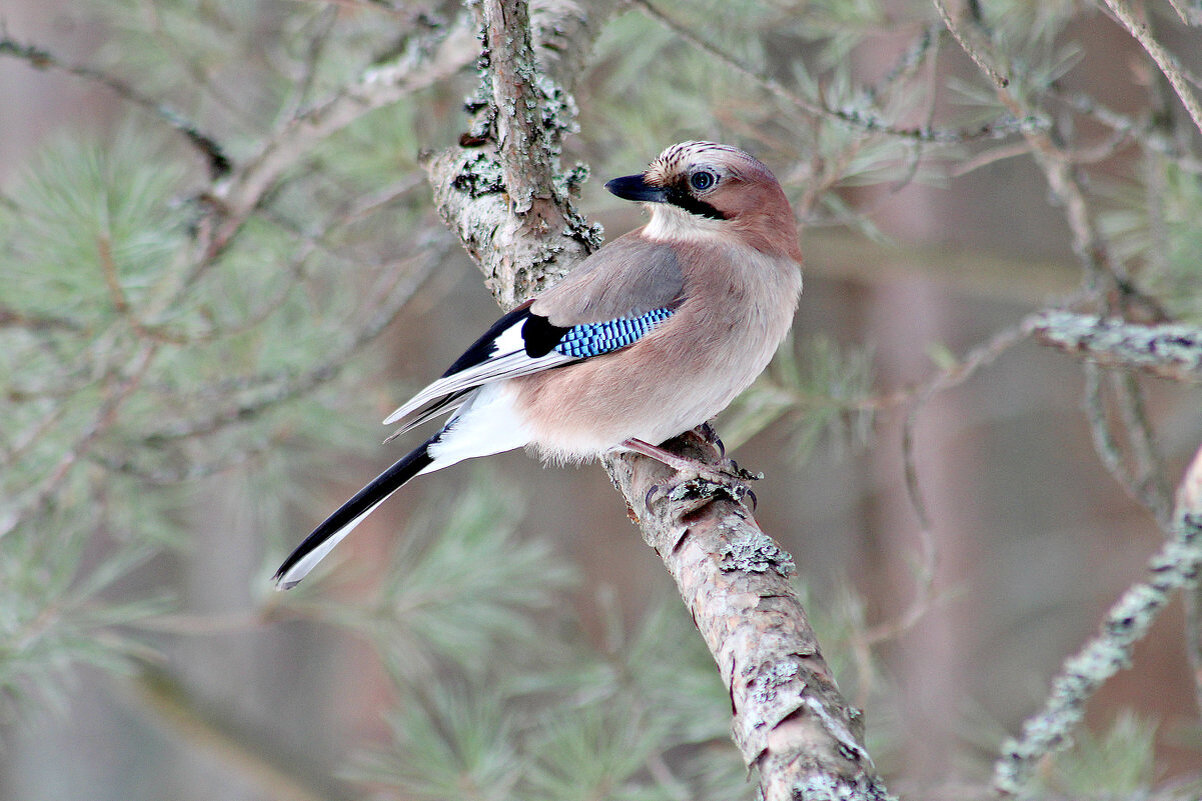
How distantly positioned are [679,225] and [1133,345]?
0.66m

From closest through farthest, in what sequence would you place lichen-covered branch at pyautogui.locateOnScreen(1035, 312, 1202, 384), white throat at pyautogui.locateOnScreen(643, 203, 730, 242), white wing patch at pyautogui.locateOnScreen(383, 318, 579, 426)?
lichen-covered branch at pyautogui.locateOnScreen(1035, 312, 1202, 384), white wing patch at pyautogui.locateOnScreen(383, 318, 579, 426), white throat at pyautogui.locateOnScreen(643, 203, 730, 242)

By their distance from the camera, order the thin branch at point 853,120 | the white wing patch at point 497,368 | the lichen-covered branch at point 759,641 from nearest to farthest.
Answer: the lichen-covered branch at point 759,641 < the thin branch at point 853,120 < the white wing patch at point 497,368

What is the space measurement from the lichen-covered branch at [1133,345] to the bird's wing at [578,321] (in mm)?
511

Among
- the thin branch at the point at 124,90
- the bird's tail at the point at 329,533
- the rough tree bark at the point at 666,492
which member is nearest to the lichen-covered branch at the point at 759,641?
the rough tree bark at the point at 666,492

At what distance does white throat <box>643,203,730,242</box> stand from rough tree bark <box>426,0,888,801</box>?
0.09 meters

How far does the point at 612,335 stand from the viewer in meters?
1.47

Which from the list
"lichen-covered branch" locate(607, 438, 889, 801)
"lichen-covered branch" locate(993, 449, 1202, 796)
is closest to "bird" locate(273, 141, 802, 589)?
"lichen-covered branch" locate(607, 438, 889, 801)

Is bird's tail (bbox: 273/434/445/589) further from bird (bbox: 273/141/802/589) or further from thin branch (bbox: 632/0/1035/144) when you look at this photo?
thin branch (bbox: 632/0/1035/144)

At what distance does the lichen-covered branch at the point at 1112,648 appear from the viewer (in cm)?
125

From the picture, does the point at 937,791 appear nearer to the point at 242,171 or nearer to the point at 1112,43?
the point at 242,171

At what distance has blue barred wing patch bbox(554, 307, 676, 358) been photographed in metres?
1.46

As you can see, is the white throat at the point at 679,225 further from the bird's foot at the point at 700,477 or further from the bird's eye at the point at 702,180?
the bird's foot at the point at 700,477

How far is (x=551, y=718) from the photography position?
1936mm

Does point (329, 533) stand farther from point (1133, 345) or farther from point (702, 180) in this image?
point (1133, 345)
